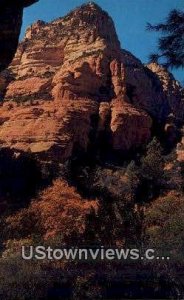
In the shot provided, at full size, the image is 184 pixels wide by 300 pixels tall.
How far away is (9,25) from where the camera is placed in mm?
8109

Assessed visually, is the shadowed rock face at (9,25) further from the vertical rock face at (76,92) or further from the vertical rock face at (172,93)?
the vertical rock face at (172,93)

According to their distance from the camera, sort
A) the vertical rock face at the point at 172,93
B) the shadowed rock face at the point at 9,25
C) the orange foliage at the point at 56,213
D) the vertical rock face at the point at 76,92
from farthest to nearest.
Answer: the vertical rock face at the point at 172,93 → the vertical rock face at the point at 76,92 → the orange foliage at the point at 56,213 → the shadowed rock face at the point at 9,25

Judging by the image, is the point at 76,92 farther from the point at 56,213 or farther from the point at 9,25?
the point at 9,25

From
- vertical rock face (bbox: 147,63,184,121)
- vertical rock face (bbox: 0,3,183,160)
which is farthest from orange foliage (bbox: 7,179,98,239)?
vertical rock face (bbox: 147,63,184,121)

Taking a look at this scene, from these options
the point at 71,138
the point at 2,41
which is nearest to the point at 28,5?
the point at 2,41

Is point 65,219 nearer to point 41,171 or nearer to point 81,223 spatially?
point 81,223

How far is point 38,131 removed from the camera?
129 ft

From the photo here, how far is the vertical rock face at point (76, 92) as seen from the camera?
130 ft

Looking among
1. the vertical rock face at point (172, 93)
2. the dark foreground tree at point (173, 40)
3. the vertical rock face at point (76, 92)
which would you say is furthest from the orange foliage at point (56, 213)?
the vertical rock face at point (172, 93)

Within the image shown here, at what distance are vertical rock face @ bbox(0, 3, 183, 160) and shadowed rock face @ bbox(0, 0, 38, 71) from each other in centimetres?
2852

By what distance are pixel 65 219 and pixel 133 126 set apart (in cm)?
1647

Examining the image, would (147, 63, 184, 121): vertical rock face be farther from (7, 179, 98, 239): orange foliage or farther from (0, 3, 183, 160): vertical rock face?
(7, 179, 98, 239): orange foliage

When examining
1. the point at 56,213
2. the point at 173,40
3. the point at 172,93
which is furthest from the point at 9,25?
the point at 172,93

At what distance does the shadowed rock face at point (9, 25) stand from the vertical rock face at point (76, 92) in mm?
28523
